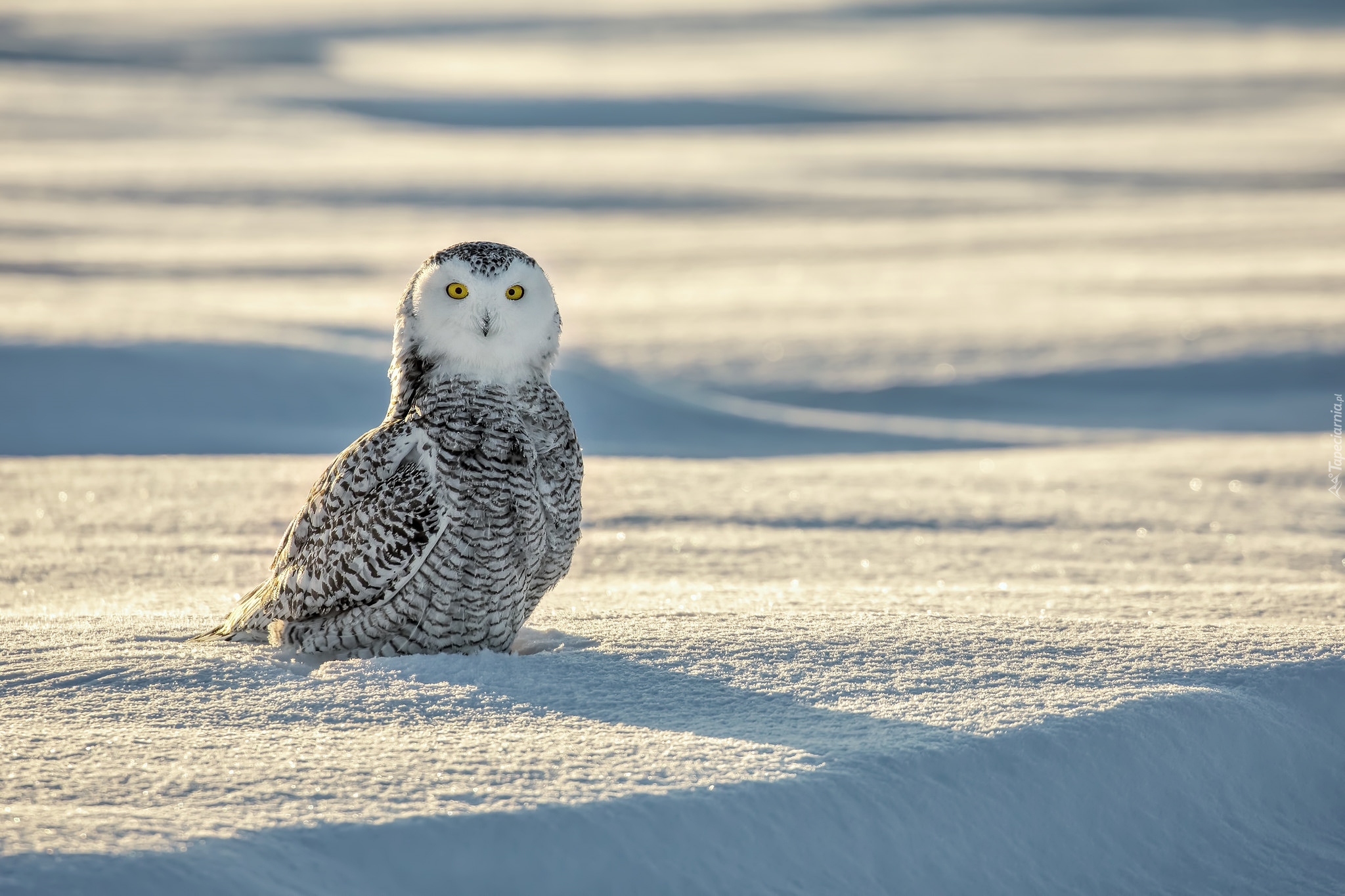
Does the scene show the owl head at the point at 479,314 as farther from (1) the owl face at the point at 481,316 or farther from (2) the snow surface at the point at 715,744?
(2) the snow surface at the point at 715,744

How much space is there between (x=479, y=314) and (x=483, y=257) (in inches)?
4.5

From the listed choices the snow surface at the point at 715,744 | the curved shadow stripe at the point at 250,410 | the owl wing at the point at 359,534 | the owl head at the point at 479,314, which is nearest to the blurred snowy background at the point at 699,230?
the curved shadow stripe at the point at 250,410

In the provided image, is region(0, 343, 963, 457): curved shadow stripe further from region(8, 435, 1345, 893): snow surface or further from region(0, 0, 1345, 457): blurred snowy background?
region(8, 435, 1345, 893): snow surface

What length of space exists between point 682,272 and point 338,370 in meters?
3.83

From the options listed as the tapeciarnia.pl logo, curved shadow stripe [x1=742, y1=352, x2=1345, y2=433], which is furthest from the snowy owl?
curved shadow stripe [x1=742, y1=352, x2=1345, y2=433]

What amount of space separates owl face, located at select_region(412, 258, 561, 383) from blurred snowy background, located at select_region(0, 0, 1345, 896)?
0.59 metres

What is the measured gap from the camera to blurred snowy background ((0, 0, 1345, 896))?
2.08 metres

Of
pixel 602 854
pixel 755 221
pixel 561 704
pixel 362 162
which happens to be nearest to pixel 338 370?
pixel 561 704

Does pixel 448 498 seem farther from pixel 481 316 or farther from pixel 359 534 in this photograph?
pixel 481 316

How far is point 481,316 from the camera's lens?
2.82 meters

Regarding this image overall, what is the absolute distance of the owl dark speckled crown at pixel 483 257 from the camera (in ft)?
9.26

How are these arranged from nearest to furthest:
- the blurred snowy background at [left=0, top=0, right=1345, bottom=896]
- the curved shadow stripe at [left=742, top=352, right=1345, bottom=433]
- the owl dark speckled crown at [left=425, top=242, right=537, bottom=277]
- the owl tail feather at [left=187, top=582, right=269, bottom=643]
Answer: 1. the blurred snowy background at [left=0, top=0, right=1345, bottom=896]
2. the owl dark speckled crown at [left=425, top=242, right=537, bottom=277]
3. the owl tail feather at [left=187, top=582, right=269, bottom=643]
4. the curved shadow stripe at [left=742, top=352, right=1345, bottom=433]

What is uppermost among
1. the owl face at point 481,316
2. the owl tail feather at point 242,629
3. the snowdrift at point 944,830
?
the owl face at point 481,316

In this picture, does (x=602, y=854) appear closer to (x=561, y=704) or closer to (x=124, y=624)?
(x=561, y=704)
